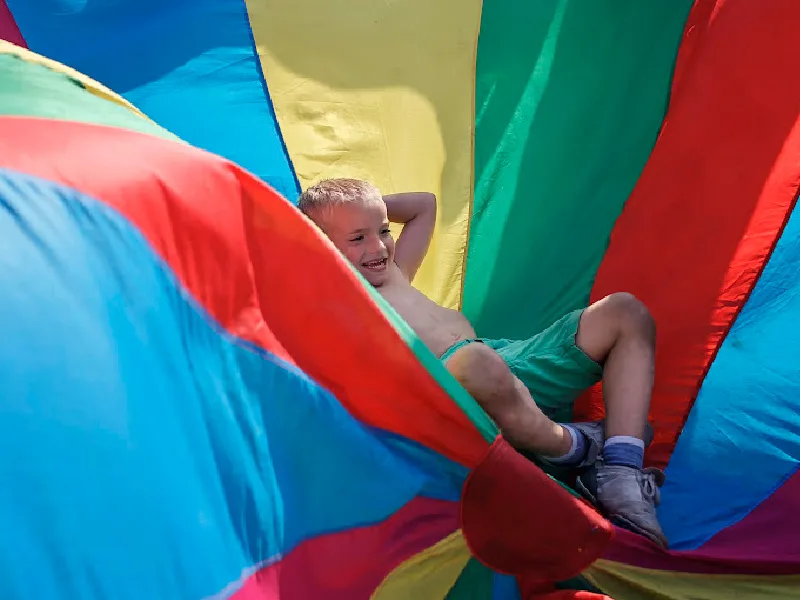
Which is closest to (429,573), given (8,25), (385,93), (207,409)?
(207,409)

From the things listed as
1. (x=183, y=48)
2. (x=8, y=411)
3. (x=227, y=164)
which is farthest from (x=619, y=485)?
(x=183, y=48)

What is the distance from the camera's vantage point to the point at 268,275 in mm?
1214

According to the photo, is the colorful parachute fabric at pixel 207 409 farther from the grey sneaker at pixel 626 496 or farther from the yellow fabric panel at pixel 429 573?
the grey sneaker at pixel 626 496

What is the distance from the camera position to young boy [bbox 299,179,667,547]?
1438 mm

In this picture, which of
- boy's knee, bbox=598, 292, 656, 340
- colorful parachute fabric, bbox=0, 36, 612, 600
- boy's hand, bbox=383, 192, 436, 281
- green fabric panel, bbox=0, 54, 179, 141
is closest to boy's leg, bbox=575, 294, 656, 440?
boy's knee, bbox=598, 292, 656, 340

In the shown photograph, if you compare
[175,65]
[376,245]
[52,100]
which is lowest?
[376,245]

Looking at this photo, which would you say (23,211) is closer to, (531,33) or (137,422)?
(137,422)

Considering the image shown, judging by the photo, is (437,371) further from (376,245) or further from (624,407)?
(376,245)

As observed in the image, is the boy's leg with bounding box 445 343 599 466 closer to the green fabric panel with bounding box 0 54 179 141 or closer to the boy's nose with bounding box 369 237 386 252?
the boy's nose with bounding box 369 237 386 252

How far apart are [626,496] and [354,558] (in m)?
0.47

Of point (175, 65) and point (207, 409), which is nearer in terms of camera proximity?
point (207, 409)

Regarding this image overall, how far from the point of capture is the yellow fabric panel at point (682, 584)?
1291 millimetres

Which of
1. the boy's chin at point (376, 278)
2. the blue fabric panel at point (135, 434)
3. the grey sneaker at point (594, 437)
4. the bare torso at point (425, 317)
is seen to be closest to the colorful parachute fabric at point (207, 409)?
the blue fabric panel at point (135, 434)

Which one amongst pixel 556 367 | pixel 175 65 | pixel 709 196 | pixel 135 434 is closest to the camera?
pixel 135 434
